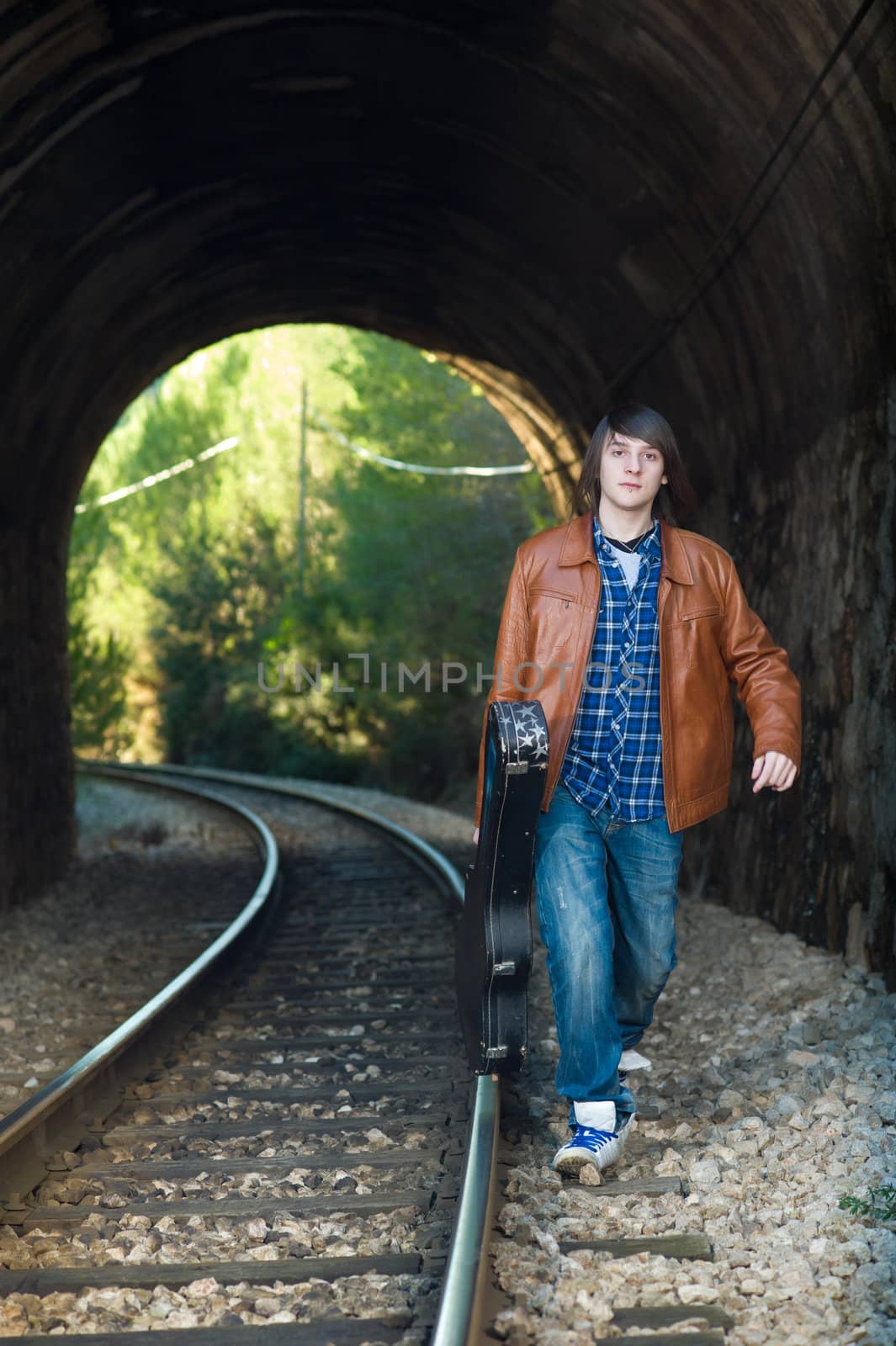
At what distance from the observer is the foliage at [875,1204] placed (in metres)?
3.18

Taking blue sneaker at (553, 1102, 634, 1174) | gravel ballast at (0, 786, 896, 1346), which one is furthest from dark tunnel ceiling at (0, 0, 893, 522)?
blue sneaker at (553, 1102, 634, 1174)

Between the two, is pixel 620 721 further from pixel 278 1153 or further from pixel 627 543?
pixel 278 1153

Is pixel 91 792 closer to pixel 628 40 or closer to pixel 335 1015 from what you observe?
pixel 335 1015

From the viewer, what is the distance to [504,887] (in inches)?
138

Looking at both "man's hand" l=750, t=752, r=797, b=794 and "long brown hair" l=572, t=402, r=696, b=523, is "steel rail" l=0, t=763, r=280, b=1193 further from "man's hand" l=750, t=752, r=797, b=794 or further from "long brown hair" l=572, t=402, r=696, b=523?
"long brown hair" l=572, t=402, r=696, b=523

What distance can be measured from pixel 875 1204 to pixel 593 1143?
27.7 inches

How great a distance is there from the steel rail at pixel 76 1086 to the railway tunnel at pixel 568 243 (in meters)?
2.55

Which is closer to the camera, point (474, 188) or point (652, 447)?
point (652, 447)

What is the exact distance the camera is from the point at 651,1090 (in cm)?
444

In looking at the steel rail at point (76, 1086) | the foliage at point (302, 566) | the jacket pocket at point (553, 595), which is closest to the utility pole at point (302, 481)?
the foliage at point (302, 566)

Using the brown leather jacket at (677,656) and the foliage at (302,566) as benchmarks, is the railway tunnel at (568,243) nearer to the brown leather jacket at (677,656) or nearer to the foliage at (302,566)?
the brown leather jacket at (677,656)

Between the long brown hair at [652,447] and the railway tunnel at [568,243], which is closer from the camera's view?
the long brown hair at [652,447]

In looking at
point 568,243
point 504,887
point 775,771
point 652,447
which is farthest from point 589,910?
point 568,243

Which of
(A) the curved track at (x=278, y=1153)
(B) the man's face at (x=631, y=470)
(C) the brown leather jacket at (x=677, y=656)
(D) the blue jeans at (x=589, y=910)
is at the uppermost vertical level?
(B) the man's face at (x=631, y=470)
